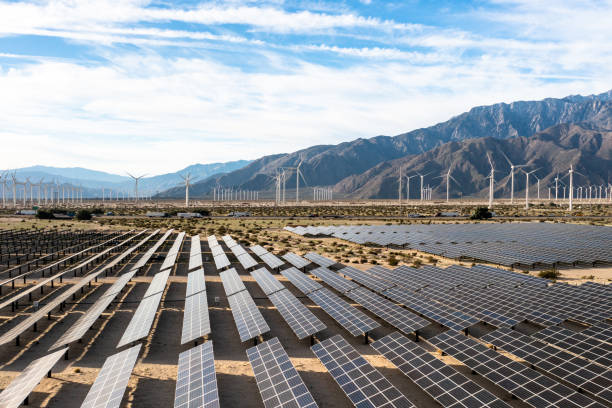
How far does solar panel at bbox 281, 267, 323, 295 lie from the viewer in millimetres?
27522

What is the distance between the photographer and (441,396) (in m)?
13.3

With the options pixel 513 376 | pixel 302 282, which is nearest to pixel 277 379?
pixel 513 376

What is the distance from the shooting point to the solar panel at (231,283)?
26.9 m

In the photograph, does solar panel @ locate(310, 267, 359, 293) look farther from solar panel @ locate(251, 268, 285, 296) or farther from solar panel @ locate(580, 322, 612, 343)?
solar panel @ locate(580, 322, 612, 343)

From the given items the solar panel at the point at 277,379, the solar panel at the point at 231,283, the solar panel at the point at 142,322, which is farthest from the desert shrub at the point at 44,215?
the solar panel at the point at 277,379

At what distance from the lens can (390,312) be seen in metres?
21.8

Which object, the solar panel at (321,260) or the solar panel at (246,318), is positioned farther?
the solar panel at (321,260)

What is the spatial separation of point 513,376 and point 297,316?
11.0 meters

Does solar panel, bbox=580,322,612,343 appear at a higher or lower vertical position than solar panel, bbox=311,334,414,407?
higher

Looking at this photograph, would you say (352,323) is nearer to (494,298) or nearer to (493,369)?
(493,369)

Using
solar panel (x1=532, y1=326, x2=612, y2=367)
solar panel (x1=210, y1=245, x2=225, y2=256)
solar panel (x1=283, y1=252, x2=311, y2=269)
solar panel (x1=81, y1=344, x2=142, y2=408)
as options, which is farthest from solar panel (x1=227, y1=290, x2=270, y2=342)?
solar panel (x1=210, y1=245, x2=225, y2=256)

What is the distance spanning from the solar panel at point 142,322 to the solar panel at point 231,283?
473cm

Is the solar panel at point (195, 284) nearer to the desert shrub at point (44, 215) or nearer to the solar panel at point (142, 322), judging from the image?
the solar panel at point (142, 322)

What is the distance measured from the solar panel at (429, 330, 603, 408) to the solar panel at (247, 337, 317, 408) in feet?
23.1
